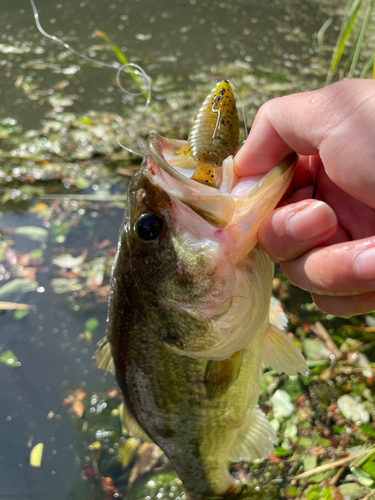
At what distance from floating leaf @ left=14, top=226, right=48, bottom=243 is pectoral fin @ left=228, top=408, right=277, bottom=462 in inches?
96.9

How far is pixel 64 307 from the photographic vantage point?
303cm

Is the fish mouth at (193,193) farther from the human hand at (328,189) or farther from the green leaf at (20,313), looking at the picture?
the green leaf at (20,313)

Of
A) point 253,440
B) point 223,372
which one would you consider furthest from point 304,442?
point 223,372

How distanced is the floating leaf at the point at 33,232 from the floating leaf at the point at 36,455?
5.80 ft

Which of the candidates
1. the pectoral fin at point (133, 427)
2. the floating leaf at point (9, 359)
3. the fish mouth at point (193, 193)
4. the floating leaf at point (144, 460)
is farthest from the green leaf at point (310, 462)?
the floating leaf at point (9, 359)

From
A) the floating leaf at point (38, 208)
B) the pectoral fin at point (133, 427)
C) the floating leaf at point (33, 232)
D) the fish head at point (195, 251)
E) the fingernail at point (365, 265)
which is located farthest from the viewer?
the floating leaf at point (38, 208)

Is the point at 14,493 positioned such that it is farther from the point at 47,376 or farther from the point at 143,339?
the point at 143,339

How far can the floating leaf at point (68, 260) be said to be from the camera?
3.32 m

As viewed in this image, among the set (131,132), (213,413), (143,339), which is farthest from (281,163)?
(131,132)

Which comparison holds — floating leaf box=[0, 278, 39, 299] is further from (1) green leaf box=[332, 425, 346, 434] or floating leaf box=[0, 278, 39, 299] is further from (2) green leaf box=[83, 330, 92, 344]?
(1) green leaf box=[332, 425, 346, 434]

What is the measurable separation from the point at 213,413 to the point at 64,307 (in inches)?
69.5

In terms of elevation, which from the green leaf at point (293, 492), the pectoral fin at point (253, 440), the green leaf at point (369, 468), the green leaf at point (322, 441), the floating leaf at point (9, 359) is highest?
the pectoral fin at point (253, 440)

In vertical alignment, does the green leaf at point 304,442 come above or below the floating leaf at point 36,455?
above

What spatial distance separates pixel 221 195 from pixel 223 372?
74cm
